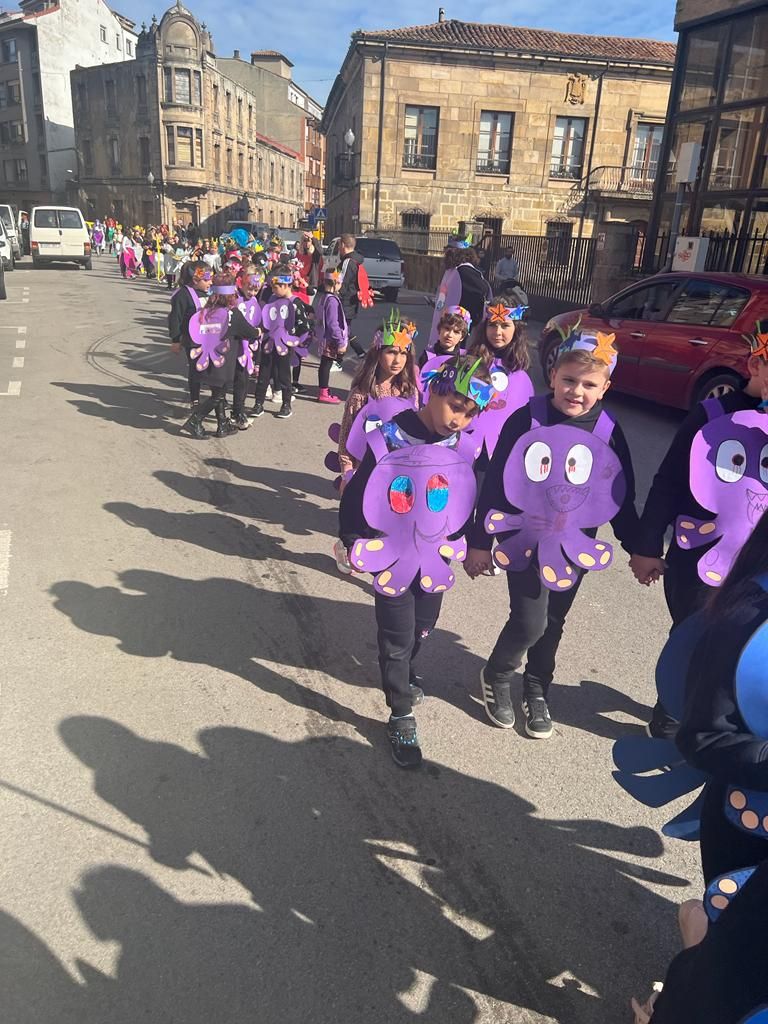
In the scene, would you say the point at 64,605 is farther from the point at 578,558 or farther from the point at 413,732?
the point at 578,558

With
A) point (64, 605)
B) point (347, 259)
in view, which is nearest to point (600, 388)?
point (64, 605)

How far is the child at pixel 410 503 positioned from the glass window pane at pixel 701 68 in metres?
16.8

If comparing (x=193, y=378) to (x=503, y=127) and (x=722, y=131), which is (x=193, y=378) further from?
(x=503, y=127)

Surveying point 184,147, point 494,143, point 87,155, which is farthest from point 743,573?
point 87,155

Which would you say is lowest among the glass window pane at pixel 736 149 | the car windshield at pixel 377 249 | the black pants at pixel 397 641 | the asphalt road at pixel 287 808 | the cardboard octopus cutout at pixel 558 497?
the asphalt road at pixel 287 808

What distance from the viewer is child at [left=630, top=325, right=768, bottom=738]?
109 inches

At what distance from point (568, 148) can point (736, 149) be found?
63.1 feet

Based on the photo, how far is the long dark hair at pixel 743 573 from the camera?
1.45m

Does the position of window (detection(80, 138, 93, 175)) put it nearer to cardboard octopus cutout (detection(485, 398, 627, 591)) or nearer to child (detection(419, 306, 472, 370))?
child (detection(419, 306, 472, 370))

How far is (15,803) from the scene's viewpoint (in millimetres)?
2613

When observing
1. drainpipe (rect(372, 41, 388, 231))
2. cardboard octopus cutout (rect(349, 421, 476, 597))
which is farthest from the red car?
drainpipe (rect(372, 41, 388, 231))

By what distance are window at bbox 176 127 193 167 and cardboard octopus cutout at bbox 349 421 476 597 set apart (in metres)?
54.9

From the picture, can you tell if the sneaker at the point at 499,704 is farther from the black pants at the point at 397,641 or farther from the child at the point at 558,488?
the black pants at the point at 397,641

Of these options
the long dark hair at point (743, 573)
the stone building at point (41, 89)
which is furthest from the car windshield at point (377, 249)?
the stone building at point (41, 89)
